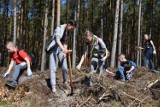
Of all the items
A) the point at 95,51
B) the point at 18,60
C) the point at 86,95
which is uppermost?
the point at 95,51

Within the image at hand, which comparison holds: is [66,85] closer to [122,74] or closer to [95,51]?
[95,51]

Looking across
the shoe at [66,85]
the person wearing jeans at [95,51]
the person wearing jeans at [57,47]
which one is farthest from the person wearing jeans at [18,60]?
the person wearing jeans at [95,51]

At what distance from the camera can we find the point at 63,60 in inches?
344

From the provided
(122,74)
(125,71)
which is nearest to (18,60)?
(122,74)

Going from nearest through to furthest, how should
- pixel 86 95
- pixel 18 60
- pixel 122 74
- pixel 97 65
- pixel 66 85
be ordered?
pixel 86 95, pixel 18 60, pixel 66 85, pixel 97 65, pixel 122 74

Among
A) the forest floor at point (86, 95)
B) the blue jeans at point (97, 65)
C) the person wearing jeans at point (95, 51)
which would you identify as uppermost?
the person wearing jeans at point (95, 51)

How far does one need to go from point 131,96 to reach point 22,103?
270 centimetres

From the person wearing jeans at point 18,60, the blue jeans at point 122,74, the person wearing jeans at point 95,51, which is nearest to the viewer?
the person wearing jeans at point 18,60

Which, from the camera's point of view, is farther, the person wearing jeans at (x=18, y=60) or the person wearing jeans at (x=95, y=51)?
the person wearing jeans at (x=95, y=51)

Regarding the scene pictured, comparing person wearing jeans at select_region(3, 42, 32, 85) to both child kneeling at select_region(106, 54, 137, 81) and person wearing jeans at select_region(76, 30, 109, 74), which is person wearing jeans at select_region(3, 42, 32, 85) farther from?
child kneeling at select_region(106, 54, 137, 81)

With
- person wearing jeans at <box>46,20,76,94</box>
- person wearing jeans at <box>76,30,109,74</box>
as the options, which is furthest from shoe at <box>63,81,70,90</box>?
person wearing jeans at <box>76,30,109,74</box>

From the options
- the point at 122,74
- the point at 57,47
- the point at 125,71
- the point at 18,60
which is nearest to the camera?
the point at 57,47

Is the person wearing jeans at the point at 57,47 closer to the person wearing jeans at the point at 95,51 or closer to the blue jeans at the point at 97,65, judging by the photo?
the person wearing jeans at the point at 95,51

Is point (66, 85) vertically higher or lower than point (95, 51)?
lower
